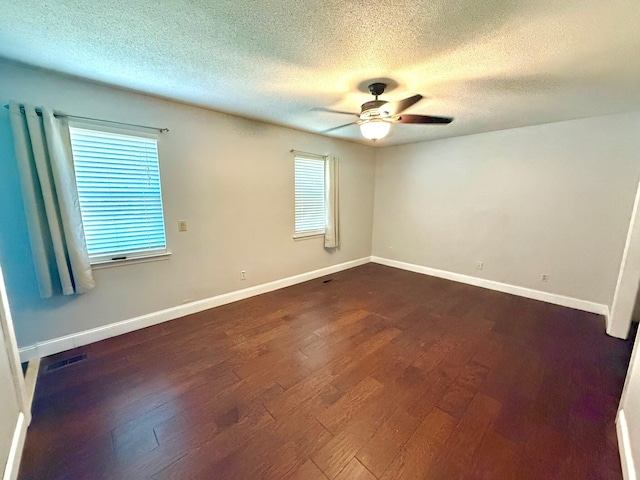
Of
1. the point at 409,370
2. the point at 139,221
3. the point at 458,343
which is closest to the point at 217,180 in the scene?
the point at 139,221

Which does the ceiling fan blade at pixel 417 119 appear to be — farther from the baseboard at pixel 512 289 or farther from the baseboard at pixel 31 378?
the baseboard at pixel 31 378

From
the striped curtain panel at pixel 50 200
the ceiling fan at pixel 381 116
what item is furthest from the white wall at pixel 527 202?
the striped curtain panel at pixel 50 200

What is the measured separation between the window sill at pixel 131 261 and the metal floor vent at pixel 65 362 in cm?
79

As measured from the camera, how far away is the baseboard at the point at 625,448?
1.29m

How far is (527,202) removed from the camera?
12.1 ft

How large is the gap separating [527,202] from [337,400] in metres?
3.74

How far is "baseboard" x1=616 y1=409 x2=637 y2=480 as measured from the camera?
4.22ft

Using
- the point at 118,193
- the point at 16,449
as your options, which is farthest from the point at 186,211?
the point at 16,449

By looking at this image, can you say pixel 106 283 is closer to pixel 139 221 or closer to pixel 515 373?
pixel 139 221

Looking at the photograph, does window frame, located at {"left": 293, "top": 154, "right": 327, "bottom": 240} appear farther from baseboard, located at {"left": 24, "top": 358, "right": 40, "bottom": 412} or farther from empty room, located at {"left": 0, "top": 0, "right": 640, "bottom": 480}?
baseboard, located at {"left": 24, "top": 358, "right": 40, "bottom": 412}

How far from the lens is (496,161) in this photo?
153 inches

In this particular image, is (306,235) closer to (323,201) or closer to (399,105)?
(323,201)

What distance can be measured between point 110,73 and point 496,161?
471cm

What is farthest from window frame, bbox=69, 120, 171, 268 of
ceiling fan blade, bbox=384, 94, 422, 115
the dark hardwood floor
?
ceiling fan blade, bbox=384, 94, 422, 115
